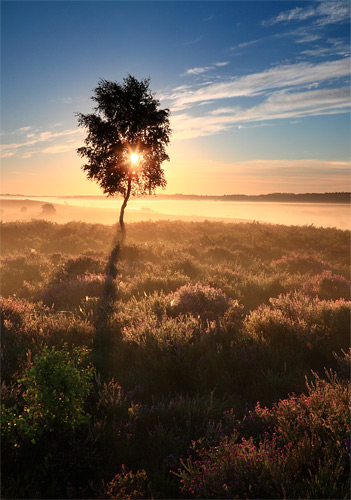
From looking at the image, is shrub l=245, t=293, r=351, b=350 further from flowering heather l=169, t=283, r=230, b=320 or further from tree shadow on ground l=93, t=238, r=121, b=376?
tree shadow on ground l=93, t=238, r=121, b=376

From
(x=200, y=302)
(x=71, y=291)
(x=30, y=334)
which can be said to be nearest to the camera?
(x=30, y=334)

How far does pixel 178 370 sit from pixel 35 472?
2546 millimetres

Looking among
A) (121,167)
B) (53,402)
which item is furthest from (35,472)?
(121,167)

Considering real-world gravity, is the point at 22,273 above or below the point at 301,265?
above

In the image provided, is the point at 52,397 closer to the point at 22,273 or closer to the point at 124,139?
the point at 22,273

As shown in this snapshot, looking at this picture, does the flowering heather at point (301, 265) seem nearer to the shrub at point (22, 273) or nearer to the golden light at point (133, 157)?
the shrub at point (22, 273)

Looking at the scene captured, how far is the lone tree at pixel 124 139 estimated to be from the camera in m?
22.1

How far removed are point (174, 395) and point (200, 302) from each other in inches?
138

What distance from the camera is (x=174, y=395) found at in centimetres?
458

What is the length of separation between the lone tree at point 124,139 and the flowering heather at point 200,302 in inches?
574

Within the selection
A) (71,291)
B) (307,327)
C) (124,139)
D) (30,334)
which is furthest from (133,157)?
(307,327)

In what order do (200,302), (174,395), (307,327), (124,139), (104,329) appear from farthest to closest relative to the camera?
(124,139) → (200,302) → (104,329) → (307,327) → (174,395)

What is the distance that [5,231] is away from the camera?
23.3 m

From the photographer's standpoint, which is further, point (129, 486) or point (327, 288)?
point (327, 288)
